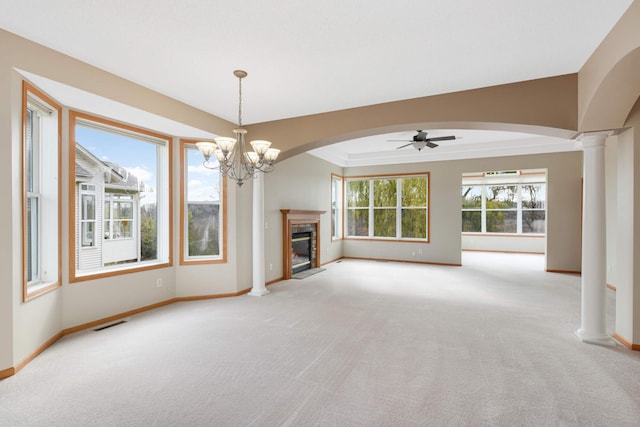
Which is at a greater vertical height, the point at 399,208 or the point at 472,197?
the point at 472,197

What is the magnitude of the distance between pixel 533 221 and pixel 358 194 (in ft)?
20.9

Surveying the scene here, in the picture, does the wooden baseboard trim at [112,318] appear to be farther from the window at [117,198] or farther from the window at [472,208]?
the window at [472,208]

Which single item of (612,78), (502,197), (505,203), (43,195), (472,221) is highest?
(612,78)

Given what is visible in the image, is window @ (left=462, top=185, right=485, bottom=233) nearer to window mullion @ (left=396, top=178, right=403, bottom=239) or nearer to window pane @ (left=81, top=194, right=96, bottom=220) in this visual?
window mullion @ (left=396, top=178, right=403, bottom=239)

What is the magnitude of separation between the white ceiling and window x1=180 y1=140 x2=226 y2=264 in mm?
1347

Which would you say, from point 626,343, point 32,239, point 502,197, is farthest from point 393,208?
point 32,239

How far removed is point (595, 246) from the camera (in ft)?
10.4

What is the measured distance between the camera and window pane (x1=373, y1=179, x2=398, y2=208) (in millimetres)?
8594

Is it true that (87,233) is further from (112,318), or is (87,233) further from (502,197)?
(502,197)

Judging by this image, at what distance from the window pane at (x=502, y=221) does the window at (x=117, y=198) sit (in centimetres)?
1053

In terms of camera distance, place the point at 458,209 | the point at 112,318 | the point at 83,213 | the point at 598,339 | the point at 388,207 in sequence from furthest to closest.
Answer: the point at 388,207 → the point at 458,209 → the point at 112,318 → the point at 83,213 → the point at 598,339

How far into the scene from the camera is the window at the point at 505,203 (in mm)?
10336

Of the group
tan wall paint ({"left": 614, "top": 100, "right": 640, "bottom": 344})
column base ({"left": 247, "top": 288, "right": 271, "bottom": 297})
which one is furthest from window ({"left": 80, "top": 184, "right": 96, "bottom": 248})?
tan wall paint ({"left": 614, "top": 100, "right": 640, "bottom": 344})

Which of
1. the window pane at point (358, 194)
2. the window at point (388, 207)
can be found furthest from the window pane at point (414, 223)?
the window pane at point (358, 194)
